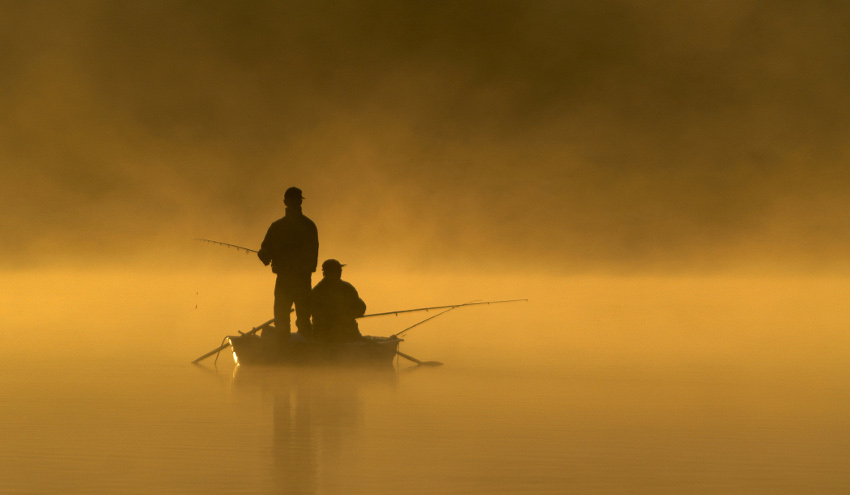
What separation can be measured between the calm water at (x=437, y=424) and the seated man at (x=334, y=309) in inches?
20.9

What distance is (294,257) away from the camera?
15.8 meters

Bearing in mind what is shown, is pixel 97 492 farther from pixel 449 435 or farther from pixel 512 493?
pixel 449 435

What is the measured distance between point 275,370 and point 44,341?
473cm

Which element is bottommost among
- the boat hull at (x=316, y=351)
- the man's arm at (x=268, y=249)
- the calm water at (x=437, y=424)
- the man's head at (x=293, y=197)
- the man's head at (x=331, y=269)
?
the calm water at (x=437, y=424)

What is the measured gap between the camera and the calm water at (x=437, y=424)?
8.03 m

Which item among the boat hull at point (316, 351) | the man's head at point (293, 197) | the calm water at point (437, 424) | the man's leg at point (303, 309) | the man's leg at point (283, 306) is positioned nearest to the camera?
the calm water at point (437, 424)

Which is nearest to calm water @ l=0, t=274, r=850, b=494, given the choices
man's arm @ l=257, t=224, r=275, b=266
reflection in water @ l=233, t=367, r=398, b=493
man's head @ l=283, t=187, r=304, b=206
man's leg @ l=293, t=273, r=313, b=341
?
reflection in water @ l=233, t=367, r=398, b=493

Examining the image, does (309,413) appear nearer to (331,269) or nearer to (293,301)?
(331,269)

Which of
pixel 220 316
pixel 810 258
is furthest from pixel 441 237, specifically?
pixel 220 316

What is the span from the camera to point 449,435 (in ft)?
32.0

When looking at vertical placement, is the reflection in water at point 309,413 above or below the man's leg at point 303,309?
below

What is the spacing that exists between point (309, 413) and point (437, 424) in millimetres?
1113

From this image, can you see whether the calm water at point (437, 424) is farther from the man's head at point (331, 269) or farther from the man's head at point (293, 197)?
the man's head at point (293, 197)

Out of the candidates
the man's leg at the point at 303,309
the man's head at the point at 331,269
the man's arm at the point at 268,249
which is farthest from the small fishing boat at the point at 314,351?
the man's arm at the point at 268,249
